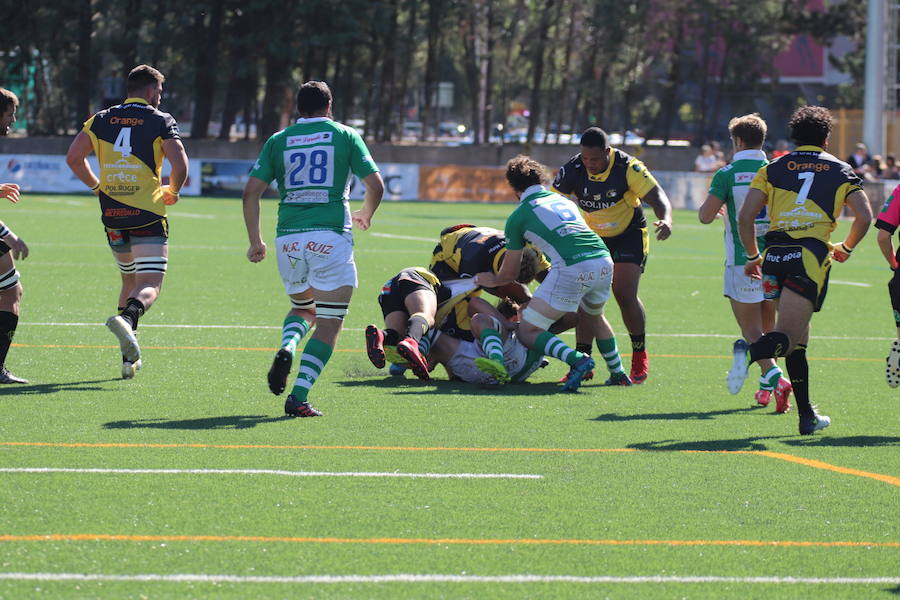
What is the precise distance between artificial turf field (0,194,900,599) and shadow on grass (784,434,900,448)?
0.03 metres

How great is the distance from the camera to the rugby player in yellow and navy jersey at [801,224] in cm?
818

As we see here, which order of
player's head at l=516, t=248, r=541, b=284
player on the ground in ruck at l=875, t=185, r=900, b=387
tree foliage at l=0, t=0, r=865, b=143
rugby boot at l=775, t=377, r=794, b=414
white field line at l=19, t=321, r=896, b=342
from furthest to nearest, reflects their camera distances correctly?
tree foliage at l=0, t=0, r=865, b=143 < white field line at l=19, t=321, r=896, b=342 < player's head at l=516, t=248, r=541, b=284 < rugby boot at l=775, t=377, r=794, b=414 < player on the ground in ruck at l=875, t=185, r=900, b=387

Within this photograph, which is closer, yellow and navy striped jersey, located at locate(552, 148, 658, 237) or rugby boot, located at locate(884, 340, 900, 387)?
rugby boot, located at locate(884, 340, 900, 387)

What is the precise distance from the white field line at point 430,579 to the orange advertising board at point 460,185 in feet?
120

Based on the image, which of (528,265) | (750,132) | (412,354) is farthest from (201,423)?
(750,132)

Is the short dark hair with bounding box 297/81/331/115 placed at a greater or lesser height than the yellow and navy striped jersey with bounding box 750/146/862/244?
greater

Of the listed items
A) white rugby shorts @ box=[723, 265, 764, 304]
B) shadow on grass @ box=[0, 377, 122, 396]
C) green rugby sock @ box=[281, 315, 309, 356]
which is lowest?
shadow on grass @ box=[0, 377, 122, 396]

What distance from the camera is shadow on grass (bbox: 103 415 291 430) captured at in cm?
792

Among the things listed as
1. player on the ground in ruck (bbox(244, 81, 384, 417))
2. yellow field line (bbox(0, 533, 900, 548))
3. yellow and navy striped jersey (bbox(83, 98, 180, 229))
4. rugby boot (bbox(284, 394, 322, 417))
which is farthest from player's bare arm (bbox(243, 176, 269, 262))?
yellow field line (bbox(0, 533, 900, 548))

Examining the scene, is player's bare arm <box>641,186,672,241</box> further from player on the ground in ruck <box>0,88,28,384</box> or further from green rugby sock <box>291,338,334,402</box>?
player on the ground in ruck <box>0,88,28,384</box>

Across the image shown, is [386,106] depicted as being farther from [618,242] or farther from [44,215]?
[618,242]

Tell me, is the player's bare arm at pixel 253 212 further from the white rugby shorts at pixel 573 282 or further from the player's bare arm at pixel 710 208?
the player's bare arm at pixel 710 208

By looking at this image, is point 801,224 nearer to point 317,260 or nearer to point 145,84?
point 317,260

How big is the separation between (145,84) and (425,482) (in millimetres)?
4205
